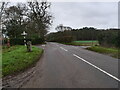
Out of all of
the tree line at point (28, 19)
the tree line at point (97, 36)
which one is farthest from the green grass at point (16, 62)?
the tree line at point (28, 19)

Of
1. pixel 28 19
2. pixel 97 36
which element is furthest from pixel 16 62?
pixel 28 19

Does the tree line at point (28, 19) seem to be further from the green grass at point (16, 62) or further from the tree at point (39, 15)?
the green grass at point (16, 62)

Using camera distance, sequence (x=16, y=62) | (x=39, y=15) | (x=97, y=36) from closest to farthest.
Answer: (x=16, y=62) < (x=97, y=36) < (x=39, y=15)

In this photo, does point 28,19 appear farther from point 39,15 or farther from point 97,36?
point 97,36

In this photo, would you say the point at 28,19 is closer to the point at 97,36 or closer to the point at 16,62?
the point at 97,36

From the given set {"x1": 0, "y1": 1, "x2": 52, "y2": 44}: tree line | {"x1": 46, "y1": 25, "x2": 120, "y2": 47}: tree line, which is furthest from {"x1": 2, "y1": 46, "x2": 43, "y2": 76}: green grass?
{"x1": 0, "y1": 1, "x2": 52, "y2": 44}: tree line

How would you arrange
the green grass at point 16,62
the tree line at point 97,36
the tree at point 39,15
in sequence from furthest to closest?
the tree at point 39,15
the tree line at point 97,36
the green grass at point 16,62

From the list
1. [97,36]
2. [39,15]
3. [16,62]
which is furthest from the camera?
[39,15]

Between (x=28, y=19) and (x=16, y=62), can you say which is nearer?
(x=16, y=62)

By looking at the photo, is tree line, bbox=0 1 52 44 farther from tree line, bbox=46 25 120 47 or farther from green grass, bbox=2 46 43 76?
green grass, bbox=2 46 43 76

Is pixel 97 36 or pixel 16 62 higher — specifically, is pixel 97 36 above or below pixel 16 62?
above

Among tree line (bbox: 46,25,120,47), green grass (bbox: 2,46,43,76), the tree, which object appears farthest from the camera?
the tree

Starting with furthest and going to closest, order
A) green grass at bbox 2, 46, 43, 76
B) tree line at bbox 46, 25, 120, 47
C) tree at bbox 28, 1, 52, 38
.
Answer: tree at bbox 28, 1, 52, 38, tree line at bbox 46, 25, 120, 47, green grass at bbox 2, 46, 43, 76

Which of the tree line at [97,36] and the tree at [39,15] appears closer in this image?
the tree line at [97,36]
